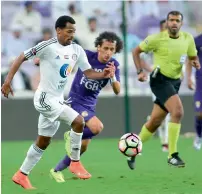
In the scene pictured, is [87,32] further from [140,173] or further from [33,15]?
[140,173]

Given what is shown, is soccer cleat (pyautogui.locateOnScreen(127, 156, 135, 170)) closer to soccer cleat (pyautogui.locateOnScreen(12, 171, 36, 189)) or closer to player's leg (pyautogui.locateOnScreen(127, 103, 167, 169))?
player's leg (pyautogui.locateOnScreen(127, 103, 167, 169))

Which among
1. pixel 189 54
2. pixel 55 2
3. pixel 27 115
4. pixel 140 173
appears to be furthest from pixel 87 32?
pixel 140 173

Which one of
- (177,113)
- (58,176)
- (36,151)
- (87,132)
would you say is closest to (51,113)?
(36,151)

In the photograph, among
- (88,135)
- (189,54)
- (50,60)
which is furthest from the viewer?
(189,54)

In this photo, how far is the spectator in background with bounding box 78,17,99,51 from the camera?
18078 mm

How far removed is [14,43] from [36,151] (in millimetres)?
9494

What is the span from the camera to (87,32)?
59.5 ft

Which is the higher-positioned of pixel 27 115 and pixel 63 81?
pixel 63 81

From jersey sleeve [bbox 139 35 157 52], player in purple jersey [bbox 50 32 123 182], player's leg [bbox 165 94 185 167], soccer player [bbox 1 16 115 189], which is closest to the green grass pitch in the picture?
player's leg [bbox 165 94 185 167]

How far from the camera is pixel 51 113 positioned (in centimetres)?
858

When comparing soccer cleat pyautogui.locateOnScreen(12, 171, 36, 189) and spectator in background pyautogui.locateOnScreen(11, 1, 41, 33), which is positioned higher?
spectator in background pyautogui.locateOnScreen(11, 1, 41, 33)

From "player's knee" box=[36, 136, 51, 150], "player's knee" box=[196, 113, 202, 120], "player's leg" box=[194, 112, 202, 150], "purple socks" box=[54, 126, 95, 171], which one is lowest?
"player's leg" box=[194, 112, 202, 150]

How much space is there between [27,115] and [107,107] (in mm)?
1818

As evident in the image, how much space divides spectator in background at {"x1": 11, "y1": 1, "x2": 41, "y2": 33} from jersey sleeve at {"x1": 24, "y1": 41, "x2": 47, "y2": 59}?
9486 mm
